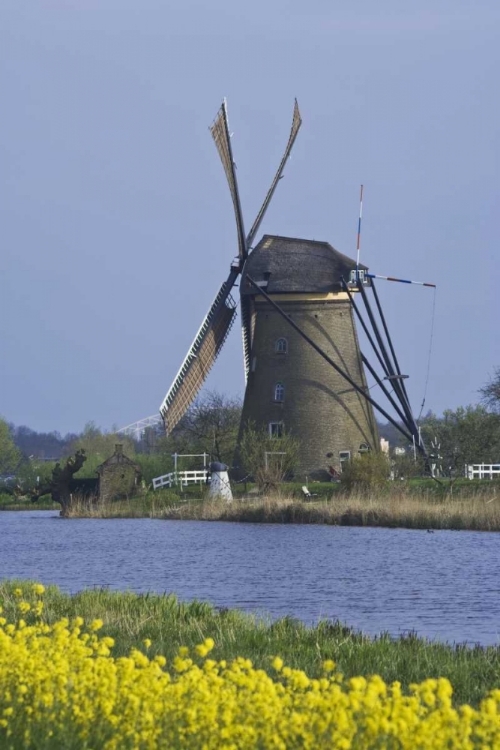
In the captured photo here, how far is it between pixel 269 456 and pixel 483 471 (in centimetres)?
676

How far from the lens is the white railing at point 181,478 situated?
1699 inches

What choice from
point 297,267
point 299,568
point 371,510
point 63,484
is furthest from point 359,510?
point 63,484

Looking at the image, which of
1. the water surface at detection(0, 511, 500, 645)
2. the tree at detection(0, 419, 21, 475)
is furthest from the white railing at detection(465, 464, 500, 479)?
the tree at detection(0, 419, 21, 475)

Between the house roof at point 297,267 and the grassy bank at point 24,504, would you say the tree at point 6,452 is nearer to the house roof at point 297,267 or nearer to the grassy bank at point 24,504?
the grassy bank at point 24,504

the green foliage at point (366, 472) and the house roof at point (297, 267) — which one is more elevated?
the house roof at point (297, 267)

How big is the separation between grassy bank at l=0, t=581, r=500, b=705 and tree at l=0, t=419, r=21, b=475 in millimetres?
77282

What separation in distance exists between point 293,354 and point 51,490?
1162 centimetres

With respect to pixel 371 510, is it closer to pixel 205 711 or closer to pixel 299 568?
pixel 299 568

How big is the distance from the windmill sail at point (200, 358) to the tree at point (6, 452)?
162 feet

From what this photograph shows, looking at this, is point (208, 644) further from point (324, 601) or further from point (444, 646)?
point (324, 601)

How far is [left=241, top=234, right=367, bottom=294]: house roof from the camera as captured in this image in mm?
39469

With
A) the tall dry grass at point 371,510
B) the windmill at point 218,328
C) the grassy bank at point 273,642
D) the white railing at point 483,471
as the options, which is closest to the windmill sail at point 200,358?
the windmill at point 218,328

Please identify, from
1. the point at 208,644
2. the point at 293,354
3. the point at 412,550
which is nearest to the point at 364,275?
the point at 293,354

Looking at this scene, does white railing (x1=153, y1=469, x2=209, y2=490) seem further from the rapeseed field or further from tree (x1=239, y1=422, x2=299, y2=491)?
the rapeseed field
